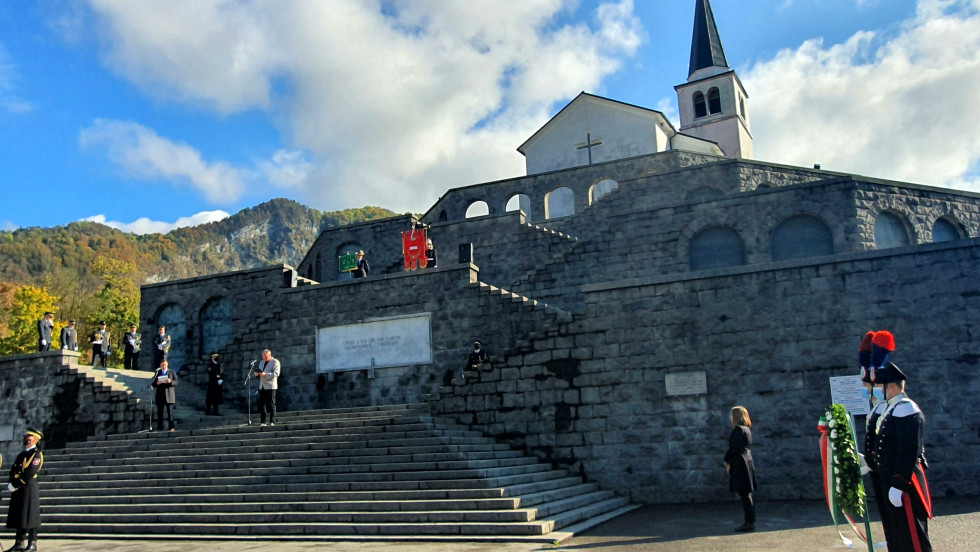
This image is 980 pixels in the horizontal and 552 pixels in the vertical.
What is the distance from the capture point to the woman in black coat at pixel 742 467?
9516 millimetres

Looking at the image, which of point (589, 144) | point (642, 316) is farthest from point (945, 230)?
point (589, 144)

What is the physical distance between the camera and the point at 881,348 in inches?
248

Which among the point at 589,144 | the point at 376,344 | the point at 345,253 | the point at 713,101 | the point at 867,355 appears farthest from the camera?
the point at 713,101

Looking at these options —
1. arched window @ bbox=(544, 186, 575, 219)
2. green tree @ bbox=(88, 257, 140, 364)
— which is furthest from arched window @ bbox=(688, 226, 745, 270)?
green tree @ bbox=(88, 257, 140, 364)

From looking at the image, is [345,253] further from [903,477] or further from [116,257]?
[116,257]

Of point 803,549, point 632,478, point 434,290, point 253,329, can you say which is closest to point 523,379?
point 632,478

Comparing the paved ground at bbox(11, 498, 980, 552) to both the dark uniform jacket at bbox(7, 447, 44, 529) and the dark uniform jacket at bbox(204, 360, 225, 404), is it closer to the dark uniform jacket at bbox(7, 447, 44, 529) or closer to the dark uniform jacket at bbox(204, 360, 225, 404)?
the dark uniform jacket at bbox(7, 447, 44, 529)

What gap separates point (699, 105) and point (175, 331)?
36.0 metres

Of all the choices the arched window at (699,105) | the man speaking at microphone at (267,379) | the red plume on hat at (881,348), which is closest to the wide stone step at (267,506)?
the man speaking at microphone at (267,379)

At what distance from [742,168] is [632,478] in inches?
535

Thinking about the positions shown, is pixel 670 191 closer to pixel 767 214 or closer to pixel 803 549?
pixel 767 214

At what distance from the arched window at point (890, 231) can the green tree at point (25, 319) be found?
38142 millimetres

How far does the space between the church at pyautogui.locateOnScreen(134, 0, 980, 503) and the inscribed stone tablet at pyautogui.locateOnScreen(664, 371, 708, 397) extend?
49mm

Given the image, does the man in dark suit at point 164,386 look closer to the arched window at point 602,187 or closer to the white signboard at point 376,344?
the white signboard at point 376,344
